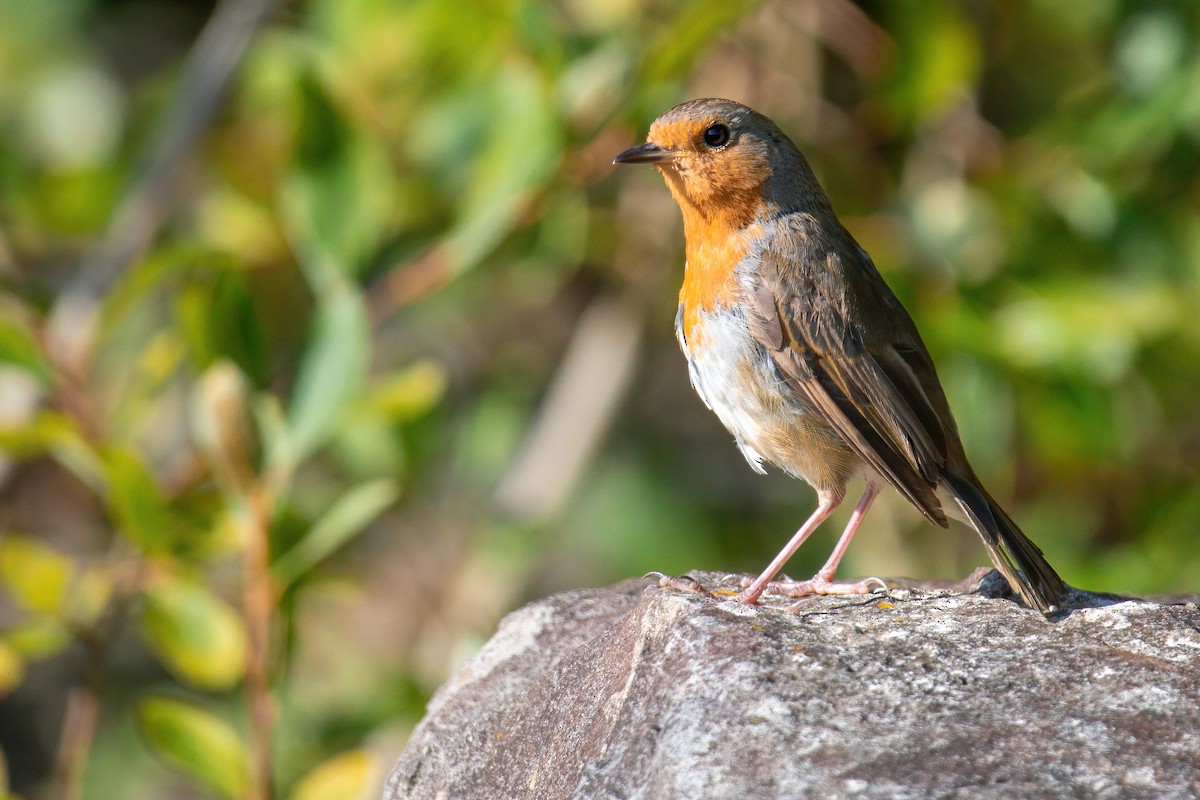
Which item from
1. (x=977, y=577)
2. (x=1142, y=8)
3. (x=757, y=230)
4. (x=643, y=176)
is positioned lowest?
(x=977, y=577)

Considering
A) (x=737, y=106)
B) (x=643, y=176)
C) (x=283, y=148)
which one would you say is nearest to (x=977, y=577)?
(x=737, y=106)

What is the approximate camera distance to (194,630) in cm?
342

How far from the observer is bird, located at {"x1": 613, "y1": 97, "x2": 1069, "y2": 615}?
320 centimetres

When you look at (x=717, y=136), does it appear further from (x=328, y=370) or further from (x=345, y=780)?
(x=345, y=780)

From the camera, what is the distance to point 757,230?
357 cm

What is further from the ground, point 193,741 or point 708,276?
point 708,276

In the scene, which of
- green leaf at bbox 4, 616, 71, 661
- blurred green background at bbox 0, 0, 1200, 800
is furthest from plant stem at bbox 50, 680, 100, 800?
green leaf at bbox 4, 616, 71, 661

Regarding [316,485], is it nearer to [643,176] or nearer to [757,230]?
[643,176]

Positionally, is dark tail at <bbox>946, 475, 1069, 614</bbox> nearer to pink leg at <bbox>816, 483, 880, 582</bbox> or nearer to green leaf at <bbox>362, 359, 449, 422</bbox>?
pink leg at <bbox>816, 483, 880, 582</bbox>

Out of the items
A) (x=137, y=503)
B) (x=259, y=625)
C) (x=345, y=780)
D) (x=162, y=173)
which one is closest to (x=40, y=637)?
(x=137, y=503)

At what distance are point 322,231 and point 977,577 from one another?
184 centimetres

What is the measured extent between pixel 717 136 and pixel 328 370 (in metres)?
1.22

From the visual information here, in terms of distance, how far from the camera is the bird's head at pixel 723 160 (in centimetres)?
363

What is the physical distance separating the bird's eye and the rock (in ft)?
4.63
